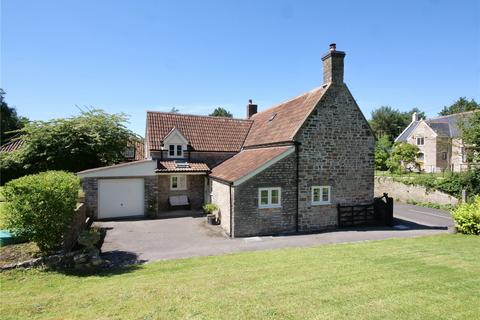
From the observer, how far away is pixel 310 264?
10.1m

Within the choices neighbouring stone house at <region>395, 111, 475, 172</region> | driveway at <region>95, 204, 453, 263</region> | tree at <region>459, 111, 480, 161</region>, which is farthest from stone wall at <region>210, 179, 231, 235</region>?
neighbouring stone house at <region>395, 111, 475, 172</region>

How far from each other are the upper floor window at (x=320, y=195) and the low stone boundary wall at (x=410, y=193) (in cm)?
1309

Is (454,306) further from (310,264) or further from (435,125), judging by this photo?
(435,125)

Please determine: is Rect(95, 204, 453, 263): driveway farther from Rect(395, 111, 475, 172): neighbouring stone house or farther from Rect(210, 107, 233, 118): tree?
Rect(210, 107, 233, 118): tree

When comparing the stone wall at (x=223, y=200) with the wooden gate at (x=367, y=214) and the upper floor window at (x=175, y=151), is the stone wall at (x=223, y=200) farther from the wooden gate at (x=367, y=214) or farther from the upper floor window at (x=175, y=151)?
the wooden gate at (x=367, y=214)

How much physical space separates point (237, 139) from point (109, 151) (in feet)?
38.0

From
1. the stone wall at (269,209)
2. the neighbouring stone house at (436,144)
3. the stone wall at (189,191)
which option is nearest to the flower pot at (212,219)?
the stone wall at (269,209)

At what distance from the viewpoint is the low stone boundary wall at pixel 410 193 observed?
24172mm

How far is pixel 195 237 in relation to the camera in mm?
15281

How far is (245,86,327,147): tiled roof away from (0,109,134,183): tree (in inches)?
515

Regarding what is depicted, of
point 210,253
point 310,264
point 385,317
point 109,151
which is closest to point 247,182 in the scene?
point 210,253

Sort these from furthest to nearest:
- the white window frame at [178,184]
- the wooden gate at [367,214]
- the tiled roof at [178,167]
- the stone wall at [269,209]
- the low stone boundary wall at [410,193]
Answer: the low stone boundary wall at [410,193] → the white window frame at [178,184] → the tiled roof at [178,167] → the wooden gate at [367,214] → the stone wall at [269,209]

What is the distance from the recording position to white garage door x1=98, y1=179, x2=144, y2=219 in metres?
19.9

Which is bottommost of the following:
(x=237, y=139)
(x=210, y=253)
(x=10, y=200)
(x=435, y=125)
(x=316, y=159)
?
(x=210, y=253)
